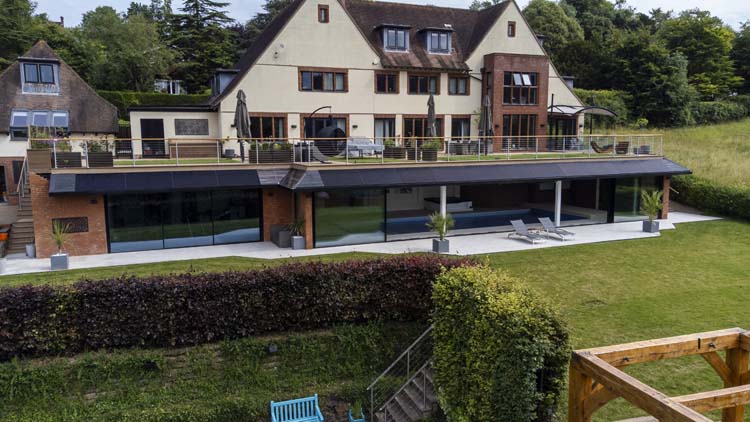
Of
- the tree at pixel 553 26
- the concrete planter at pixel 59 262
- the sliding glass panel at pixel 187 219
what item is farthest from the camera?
the tree at pixel 553 26

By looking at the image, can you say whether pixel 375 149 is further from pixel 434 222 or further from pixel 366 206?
pixel 434 222

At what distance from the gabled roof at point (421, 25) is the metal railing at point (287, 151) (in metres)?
7.29

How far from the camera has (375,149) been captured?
2258cm

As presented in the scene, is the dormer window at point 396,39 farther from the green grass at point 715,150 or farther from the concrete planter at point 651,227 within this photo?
the green grass at point 715,150

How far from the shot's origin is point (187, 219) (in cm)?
2022

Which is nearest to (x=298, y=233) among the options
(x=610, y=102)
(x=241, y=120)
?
(x=241, y=120)

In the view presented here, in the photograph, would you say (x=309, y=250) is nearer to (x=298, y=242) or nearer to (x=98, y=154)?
(x=298, y=242)

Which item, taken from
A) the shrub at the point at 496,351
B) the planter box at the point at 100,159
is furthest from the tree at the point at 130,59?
the shrub at the point at 496,351

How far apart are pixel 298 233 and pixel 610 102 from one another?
31.7 metres

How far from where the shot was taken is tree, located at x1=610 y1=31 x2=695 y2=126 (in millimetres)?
42531

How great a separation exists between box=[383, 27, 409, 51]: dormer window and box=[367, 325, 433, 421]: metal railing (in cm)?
2131

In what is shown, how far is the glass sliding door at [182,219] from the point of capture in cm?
1948

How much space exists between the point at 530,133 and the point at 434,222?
14.7 m

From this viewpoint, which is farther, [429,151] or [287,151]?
[429,151]
